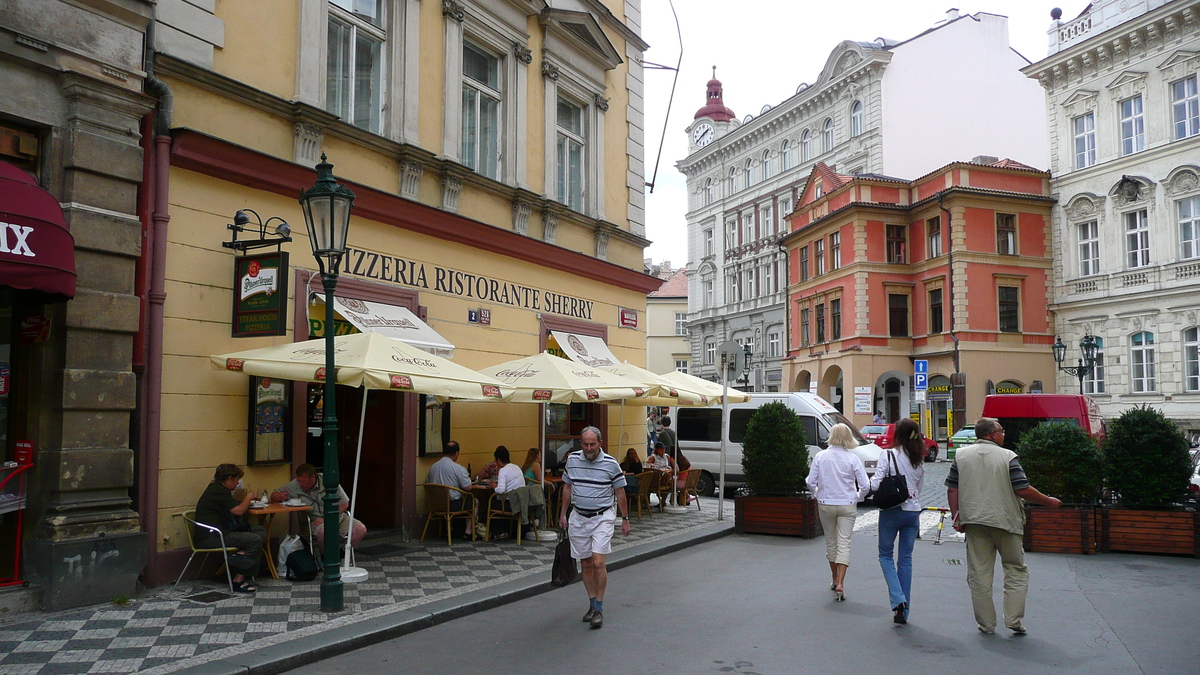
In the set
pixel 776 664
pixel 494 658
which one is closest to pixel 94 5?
pixel 494 658

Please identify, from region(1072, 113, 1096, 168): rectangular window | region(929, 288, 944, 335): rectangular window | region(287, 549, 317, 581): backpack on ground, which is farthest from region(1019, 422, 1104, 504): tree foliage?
region(929, 288, 944, 335): rectangular window

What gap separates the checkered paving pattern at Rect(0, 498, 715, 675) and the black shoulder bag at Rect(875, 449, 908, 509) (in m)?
3.84

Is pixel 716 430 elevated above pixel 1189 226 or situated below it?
below

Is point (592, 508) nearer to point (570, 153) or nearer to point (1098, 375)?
point (570, 153)

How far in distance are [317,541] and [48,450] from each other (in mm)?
2757

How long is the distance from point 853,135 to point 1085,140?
12.9 m

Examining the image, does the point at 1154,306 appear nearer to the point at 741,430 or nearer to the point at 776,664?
the point at 741,430

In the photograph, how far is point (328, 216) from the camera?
26.2ft

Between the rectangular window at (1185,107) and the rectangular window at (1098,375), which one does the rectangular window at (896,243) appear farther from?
the rectangular window at (1185,107)

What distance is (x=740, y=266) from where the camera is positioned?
57438 millimetres

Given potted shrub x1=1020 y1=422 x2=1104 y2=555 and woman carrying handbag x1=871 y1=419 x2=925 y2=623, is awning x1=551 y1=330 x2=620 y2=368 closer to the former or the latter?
potted shrub x1=1020 y1=422 x2=1104 y2=555

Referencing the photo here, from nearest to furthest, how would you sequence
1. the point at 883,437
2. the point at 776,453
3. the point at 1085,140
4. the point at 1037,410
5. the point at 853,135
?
the point at 776,453 < the point at 1037,410 < the point at 883,437 < the point at 1085,140 < the point at 853,135

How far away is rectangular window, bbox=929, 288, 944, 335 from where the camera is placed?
39.4 m

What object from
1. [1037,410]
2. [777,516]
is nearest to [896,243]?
[1037,410]
